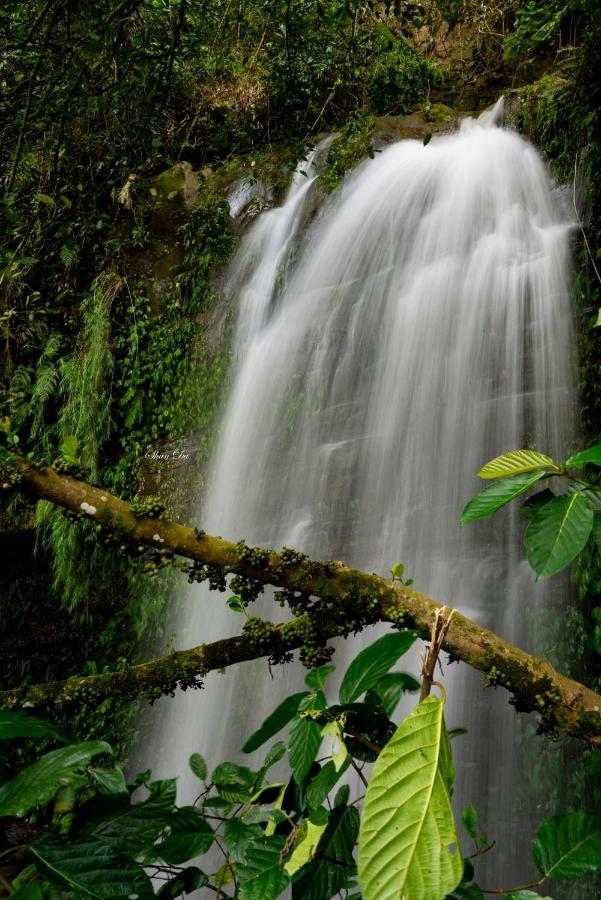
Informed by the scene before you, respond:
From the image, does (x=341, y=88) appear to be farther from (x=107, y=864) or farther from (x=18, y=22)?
(x=107, y=864)

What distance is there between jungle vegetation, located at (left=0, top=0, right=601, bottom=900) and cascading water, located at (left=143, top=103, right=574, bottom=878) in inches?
12.9

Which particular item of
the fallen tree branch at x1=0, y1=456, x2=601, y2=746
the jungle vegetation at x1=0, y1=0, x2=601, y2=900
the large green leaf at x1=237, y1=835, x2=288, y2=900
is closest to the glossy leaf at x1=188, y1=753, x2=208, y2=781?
the jungle vegetation at x1=0, y1=0, x2=601, y2=900

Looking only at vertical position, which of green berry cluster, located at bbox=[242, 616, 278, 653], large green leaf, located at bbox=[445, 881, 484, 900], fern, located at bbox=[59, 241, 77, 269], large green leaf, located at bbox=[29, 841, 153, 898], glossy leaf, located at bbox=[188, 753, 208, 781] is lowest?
large green leaf, located at bbox=[29, 841, 153, 898]

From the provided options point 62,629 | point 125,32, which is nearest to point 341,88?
point 125,32

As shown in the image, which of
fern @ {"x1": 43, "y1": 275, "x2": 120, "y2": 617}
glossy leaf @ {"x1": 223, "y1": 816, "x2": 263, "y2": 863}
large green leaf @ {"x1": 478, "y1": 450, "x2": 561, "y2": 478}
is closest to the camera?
glossy leaf @ {"x1": 223, "y1": 816, "x2": 263, "y2": 863}

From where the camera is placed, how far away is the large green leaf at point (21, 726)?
36.9 inches

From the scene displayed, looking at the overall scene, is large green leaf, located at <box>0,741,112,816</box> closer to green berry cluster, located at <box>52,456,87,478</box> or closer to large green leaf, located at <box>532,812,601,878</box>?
large green leaf, located at <box>532,812,601,878</box>

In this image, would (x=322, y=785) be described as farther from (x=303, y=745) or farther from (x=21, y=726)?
(x=21, y=726)

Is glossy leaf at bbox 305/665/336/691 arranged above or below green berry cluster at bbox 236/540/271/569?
below

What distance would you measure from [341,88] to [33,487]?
315 centimetres

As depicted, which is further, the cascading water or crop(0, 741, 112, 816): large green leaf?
the cascading water

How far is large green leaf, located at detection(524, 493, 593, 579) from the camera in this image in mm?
1090

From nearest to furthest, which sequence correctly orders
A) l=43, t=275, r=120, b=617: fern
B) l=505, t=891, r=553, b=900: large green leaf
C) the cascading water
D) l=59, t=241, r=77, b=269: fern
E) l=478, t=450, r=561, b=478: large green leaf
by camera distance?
1. l=505, t=891, r=553, b=900: large green leaf
2. l=478, t=450, r=561, b=478: large green leaf
3. the cascading water
4. l=43, t=275, r=120, b=617: fern
5. l=59, t=241, r=77, b=269: fern

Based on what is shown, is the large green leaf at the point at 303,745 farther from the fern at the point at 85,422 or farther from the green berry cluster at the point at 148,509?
the fern at the point at 85,422
